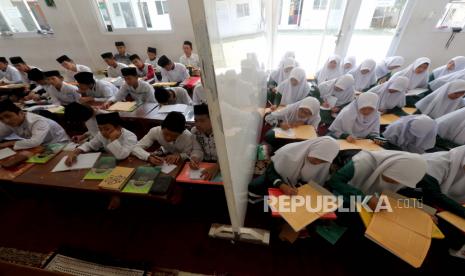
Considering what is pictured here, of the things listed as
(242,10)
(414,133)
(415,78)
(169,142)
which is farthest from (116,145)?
(415,78)

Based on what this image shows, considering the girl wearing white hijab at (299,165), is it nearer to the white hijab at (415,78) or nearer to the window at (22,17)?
the white hijab at (415,78)

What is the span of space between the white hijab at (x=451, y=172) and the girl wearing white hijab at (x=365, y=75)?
108 inches

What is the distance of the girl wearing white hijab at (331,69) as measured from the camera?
3.89m

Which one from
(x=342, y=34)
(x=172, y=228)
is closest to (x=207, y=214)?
(x=172, y=228)

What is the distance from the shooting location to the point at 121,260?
152 cm

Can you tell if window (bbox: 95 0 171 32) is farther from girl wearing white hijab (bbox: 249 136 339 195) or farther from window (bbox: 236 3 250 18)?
girl wearing white hijab (bbox: 249 136 339 195)

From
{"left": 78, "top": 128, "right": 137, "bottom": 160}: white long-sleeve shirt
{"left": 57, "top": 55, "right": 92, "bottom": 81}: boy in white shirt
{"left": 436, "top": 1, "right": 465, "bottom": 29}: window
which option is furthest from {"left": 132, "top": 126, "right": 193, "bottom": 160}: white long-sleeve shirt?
{"left": 436, "top": 1, "right": 465, "bottom": 29}: window

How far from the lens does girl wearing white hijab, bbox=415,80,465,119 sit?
2486 millimetres

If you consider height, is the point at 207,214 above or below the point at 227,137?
below

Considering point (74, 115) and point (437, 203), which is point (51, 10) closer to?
point (74, 115)

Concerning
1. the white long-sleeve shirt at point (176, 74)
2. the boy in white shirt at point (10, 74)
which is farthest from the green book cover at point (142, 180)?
the boy in white shirt at point (10, 74)

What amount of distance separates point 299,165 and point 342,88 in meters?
2.23

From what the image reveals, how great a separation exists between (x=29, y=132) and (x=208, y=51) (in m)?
2.64

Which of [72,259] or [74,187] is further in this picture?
[72,259]
